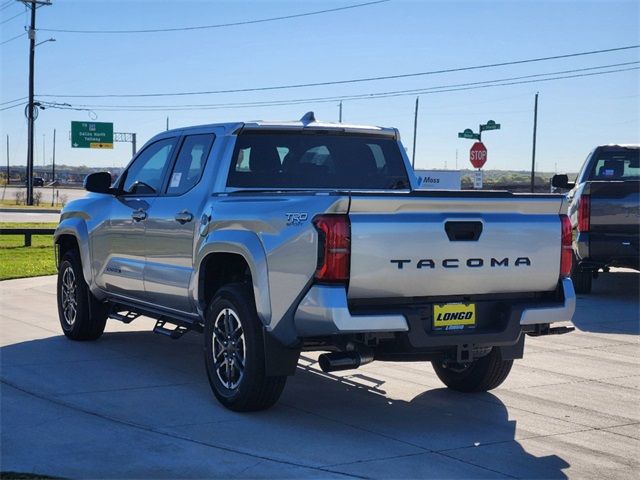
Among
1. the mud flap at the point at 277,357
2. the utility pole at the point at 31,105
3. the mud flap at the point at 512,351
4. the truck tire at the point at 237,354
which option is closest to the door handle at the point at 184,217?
the truck tire at the point at 237,354

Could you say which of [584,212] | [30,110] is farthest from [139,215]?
[30,110]

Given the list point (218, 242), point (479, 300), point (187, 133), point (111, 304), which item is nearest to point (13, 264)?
point (111, 304)

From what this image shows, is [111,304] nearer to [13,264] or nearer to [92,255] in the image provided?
[92,255]

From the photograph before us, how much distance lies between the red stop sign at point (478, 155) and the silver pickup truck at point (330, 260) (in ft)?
81.2

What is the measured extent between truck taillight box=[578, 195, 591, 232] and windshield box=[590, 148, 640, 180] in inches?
60.4

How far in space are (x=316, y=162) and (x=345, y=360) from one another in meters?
2.35

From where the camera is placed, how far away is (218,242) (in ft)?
22.9

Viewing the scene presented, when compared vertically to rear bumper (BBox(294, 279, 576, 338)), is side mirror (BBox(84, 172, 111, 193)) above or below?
above

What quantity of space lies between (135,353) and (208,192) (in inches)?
94.9

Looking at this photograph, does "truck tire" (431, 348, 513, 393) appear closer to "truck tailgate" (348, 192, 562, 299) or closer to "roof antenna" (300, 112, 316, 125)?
"truck tailgate" (348, 192, 562, 299)

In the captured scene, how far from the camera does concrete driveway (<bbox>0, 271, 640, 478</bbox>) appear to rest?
18.5 ft

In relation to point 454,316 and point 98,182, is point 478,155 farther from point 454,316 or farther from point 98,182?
point 454,316

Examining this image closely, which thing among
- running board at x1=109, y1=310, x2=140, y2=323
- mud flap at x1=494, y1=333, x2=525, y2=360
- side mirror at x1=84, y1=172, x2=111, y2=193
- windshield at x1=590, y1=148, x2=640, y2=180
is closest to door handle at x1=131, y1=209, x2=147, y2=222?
side mirror at x1=84, y1=172, x2=111, y2=193

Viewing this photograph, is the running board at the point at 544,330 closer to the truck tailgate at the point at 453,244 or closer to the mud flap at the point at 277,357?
the truck tailgate at the point at 453,244
